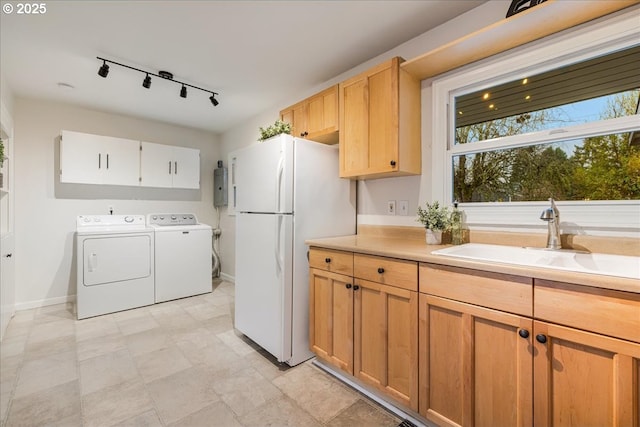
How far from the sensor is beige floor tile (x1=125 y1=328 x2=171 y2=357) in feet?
7.89

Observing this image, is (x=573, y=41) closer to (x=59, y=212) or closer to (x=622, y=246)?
(x=622, y=246)

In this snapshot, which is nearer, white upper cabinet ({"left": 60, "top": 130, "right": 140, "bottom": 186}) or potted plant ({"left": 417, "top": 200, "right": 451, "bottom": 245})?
potted plant ({"left": 417, "top": 200, "right": 451, "bottom": 245})

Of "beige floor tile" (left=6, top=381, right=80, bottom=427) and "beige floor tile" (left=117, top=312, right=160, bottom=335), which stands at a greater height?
"beige floor tile" (left=117, top=312, right=160, bottom=335)

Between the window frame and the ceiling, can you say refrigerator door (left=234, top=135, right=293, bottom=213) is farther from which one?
the window frame

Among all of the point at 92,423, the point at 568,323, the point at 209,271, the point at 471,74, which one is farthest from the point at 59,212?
the point at 568,323

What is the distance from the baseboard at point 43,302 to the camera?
3.31 m

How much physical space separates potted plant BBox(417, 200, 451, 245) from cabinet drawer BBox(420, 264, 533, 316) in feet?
1.81

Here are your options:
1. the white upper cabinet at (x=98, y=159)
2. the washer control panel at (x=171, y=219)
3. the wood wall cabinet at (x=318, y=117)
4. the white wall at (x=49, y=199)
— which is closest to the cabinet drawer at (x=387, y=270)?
the wood wall cabinet at (x=318, y=117)

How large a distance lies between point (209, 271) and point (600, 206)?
156 inches

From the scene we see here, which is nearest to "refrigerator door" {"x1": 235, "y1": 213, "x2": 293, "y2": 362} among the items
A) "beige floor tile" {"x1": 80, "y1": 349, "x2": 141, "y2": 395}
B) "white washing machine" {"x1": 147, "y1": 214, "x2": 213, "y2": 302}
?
"beige floor tile" {"x1": 80, "y1": 349, "x2": 141, "y2": 395}

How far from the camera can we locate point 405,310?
5.08 feet

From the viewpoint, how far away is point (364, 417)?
1626 millimetres

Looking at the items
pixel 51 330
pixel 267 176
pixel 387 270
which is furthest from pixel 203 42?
pixel 51 330

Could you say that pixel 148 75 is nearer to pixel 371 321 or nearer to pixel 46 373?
pixel 46 373
